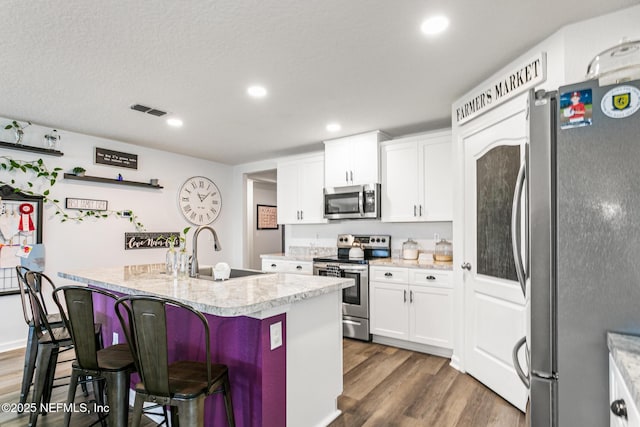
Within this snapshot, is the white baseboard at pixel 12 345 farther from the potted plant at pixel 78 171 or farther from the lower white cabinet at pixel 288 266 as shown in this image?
the lower white cabinet at pixel 288 266

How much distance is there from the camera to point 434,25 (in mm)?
1970

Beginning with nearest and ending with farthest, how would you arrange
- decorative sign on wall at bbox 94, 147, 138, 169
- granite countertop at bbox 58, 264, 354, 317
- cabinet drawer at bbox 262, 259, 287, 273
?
granite countertop at bbox 58, 264, 354, 317 < decorative sign on wall at bbox 94, 147, 138, 169 < cabinet drawer at bbox 262, 259, 287, 273

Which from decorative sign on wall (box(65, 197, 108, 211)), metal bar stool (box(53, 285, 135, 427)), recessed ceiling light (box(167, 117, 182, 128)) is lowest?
metal bar stool (box(53, 285, 135, 427))

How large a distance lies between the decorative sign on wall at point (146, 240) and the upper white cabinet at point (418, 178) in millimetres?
2873

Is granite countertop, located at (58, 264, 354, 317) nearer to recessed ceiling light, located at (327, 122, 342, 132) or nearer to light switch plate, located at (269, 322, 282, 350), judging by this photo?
light switch plate, located at (269, 322, 282, 350)

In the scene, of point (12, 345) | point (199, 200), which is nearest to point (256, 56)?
point (199, 200)

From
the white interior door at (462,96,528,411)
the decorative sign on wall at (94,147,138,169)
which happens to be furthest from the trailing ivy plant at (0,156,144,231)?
the white interior door at (462,96,528,411)

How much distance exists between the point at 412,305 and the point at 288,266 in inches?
71.6

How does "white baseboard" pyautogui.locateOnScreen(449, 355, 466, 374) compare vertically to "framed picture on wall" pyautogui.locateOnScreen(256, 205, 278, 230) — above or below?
below

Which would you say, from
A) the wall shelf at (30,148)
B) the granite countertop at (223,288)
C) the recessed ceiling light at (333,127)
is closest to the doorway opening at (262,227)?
the recessed ceiling light at (333,127)

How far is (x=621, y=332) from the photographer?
1055 millimetres

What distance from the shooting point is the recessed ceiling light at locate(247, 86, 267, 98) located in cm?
284

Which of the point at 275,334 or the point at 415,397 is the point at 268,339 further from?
the point at 415,397

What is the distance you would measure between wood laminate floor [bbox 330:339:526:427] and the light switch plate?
2.73 feet
